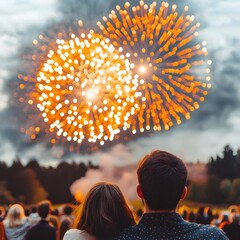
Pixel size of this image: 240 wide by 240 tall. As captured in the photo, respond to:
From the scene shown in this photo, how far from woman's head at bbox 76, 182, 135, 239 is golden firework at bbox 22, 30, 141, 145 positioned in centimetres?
→ 1394

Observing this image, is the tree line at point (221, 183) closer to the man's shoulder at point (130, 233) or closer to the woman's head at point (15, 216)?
the woman's head at point (15, 216)

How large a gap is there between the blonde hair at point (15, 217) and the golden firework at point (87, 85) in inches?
366

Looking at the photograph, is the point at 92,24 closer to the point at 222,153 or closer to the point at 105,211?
the point at 222,153

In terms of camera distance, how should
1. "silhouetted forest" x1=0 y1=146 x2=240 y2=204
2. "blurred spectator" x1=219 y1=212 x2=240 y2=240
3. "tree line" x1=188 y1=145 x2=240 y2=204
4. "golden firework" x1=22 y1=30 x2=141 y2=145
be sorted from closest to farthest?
"blurred spectator" x1=219 y1=212 x2=240 y2=240 < "golden firework" x1=22 y1=30 x2=141 y2=145 < "tree line" x1=188 y1=145 x2=240 y2=204 < "silhouetted forest" x1=0 y1=146 x2=240 y2=204

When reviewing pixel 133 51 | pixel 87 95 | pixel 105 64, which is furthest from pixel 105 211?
pixel 133 51

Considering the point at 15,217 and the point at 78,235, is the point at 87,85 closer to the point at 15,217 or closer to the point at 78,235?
the point at 15,217

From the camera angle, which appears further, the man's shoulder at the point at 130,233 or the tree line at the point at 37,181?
the tree line at the point at 37,181

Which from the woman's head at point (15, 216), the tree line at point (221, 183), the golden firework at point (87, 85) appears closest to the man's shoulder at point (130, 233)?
the woman's head at point (15, 216)

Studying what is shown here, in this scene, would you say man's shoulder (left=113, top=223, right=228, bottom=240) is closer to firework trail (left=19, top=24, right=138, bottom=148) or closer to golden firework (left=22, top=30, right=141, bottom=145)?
golden firework (left=22, top=30, right=141, bottom=145)

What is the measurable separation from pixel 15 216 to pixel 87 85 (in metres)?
11.1

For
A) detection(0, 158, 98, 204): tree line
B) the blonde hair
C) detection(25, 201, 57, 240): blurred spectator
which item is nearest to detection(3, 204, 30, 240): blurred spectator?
the blonde hair

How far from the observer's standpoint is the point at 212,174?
107 feet

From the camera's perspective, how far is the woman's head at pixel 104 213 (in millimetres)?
3285

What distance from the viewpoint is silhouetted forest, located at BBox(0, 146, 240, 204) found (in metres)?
32.3
